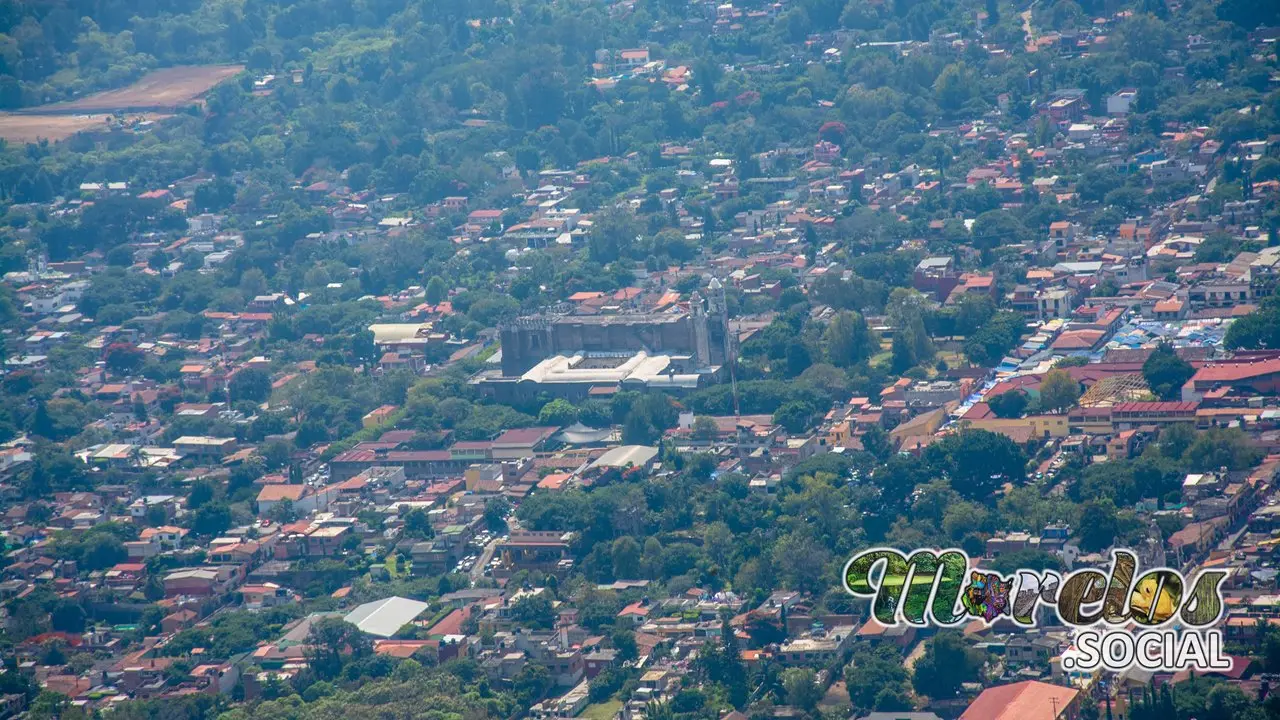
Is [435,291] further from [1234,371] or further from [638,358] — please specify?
A: [1234,371]

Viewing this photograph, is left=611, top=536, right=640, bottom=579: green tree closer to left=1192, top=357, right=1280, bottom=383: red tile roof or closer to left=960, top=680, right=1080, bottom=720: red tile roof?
left=960, top=680, right=1080, bottom=720: red tile roof

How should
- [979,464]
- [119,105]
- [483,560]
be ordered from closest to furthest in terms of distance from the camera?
1. [979,464]
2. [483,560]
3. [119,105]

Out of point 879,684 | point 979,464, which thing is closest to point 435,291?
point 979,464

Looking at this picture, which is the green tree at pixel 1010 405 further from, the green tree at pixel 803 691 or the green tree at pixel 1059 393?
the green tree at pixel 803 691

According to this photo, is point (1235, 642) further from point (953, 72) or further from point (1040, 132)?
point (953, 72)

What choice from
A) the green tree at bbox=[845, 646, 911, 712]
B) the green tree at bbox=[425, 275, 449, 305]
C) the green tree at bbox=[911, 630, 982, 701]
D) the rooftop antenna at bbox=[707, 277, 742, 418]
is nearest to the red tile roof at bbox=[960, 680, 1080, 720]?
the green tree at bbox=[911, 630, 982, 701]

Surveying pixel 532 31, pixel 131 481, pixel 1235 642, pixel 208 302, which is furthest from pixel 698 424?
pixel 532 31

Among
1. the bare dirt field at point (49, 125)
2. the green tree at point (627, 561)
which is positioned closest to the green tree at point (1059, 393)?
the green tree at point (627, 561)
